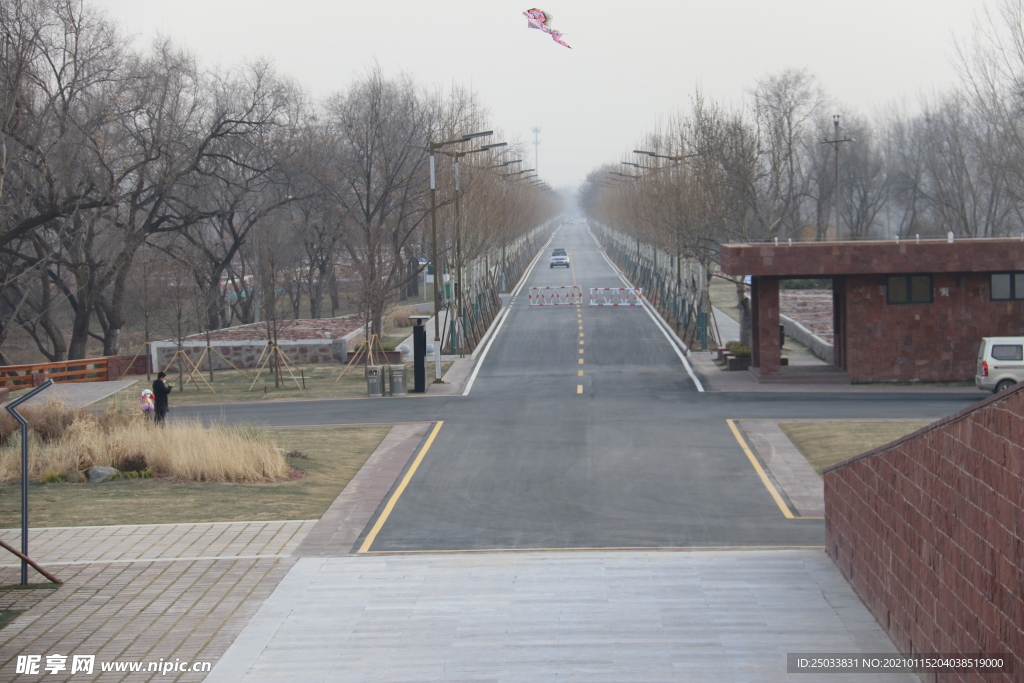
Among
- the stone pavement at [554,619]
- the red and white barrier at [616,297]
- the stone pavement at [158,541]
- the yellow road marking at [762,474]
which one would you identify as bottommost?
the yellow road marking at [762,474]

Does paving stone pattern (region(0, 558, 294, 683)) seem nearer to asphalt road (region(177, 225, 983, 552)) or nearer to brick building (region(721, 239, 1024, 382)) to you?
asphalt road (region(177, 225, 983, 552))

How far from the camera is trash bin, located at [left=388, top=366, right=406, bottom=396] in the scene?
1212 inches

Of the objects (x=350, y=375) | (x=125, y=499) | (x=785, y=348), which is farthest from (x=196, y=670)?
(x=785, y=348)

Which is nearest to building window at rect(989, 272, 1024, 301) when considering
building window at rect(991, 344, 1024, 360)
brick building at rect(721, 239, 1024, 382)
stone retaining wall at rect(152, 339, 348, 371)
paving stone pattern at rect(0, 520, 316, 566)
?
brick building at rect(721, 239, 1024, 382)

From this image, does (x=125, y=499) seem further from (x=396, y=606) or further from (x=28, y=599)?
(x=396, y=606)

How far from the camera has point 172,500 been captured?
53.1ft

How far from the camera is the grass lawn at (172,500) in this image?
15.0 metres

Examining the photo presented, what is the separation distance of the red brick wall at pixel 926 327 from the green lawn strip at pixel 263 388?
48.2 ft

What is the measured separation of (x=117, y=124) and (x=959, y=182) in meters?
49.1

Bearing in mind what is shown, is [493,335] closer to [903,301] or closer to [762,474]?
[903,301]

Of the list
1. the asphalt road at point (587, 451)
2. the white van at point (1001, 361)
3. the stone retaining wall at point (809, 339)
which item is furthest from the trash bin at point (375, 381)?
the white van at point (1001, 361)

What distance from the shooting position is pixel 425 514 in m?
15.8

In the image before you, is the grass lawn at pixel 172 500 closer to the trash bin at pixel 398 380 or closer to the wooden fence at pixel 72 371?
the trash bin at pixel 398 380

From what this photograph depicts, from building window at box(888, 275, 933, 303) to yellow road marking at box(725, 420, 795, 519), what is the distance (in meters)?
9.20
